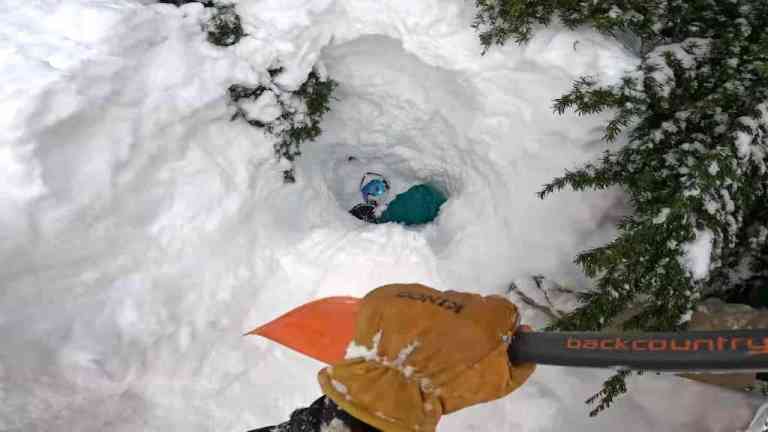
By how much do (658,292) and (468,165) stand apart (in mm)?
1574

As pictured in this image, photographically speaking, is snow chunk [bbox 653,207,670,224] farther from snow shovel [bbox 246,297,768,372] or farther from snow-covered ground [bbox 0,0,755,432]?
snow shovel [bbox 246,297,768,372]

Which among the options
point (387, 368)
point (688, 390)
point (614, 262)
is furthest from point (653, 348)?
point (688, 390)

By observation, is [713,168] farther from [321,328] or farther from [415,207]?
[415,207]

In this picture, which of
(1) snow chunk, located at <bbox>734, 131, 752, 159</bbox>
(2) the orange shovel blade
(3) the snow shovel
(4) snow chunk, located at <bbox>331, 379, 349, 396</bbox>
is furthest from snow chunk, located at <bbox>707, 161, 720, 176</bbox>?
(4) snow chunk, located at <bbox>331, 379, 349, 396</bbox>

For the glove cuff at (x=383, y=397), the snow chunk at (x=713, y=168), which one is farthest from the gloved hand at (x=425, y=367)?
the snow chunk at (x=713, y=168)

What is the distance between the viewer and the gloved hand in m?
1.12

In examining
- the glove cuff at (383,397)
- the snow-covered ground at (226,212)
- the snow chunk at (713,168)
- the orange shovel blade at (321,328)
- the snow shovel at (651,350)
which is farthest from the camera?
the snow-covered ground at (226,212)

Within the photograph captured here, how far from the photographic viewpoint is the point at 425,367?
114 centimetres

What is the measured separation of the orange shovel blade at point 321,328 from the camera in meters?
1.52

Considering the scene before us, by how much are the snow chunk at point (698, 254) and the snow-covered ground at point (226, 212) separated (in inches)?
23.0

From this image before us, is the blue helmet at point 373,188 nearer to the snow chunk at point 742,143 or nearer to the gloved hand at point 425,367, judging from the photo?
the snow chunk at point 742,143

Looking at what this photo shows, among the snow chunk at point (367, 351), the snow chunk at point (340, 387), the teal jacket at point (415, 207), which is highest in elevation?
the snow chunk at point (367, 351)

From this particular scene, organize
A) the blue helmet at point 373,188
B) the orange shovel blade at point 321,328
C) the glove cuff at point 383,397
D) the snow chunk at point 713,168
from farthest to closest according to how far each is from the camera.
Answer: the blue helmet at point 373,188 → the snow chunk at point 713,168 → the orange shovel blade at point 321,328 → the glove cuff at point 383,397

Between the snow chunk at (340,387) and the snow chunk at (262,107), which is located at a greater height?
the snow chunk at (340,387)
